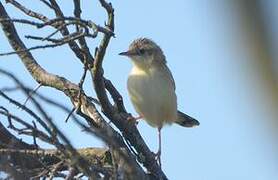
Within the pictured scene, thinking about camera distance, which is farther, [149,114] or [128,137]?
[149,114]

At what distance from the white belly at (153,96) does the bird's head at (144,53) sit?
9.0 inches

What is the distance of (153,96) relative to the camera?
19.2ft

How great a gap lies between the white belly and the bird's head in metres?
0.23

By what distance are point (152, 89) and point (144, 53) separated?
0.69 meters

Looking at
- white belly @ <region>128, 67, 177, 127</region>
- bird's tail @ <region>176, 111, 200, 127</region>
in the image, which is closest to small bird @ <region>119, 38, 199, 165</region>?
white belly @ <region>128, 67, 177, 127</region>

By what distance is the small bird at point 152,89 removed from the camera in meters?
5.86

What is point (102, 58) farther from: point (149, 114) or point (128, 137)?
point (149, 114)

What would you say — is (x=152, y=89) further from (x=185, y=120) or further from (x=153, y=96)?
(x=185, y=120)

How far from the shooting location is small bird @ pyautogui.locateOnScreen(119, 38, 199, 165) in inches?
231

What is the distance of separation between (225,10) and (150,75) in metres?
5.60

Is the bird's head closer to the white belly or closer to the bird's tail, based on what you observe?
the white belly

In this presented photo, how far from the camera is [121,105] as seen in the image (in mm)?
3930

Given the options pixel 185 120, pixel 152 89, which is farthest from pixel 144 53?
pixel 185 120

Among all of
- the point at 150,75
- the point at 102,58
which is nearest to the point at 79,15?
the point at 102,58
